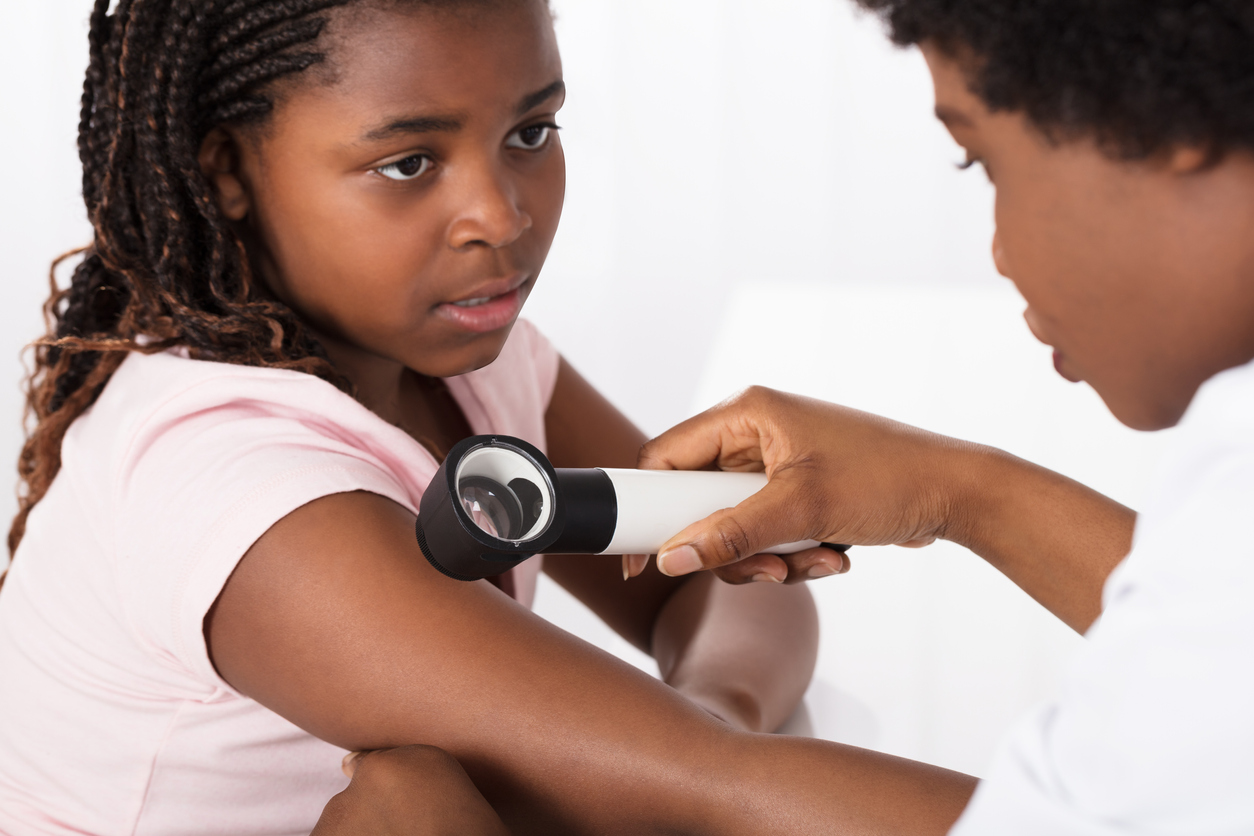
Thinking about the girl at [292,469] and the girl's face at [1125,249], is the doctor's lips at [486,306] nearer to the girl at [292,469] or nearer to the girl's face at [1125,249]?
the girl at [292,469]

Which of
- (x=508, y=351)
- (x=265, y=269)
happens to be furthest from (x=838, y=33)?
(x=265, y=269)

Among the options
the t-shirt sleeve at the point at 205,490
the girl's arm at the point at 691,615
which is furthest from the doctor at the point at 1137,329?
the girl's arm at the point at 691,615

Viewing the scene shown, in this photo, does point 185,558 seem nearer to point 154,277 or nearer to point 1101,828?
point 154,277

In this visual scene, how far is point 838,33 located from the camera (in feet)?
8.34

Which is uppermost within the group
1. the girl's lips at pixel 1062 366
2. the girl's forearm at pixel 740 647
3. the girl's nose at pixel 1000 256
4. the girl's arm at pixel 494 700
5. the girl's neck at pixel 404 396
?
the girl's nose at pixel 1000 256

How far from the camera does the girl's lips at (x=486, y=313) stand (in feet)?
2.96

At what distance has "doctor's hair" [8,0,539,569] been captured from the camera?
0.83m

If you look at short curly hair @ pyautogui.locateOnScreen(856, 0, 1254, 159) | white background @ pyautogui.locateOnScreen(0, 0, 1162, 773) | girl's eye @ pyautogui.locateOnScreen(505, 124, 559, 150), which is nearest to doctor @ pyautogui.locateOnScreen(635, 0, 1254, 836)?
short curly hair @ pyautogui.locateOnScreen(856, 0, 1254, 159)

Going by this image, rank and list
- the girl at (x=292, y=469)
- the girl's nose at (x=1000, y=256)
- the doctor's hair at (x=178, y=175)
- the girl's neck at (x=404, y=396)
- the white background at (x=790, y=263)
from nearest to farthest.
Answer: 1. the girl's nose at (x=1000, y=256)
2. the girl at (x=292, y=469)
3. the doctor's hair at (x=178, y=175)
4. the girl's neck at (x=404, y=396)
5. the white background at (x=790, y=263)

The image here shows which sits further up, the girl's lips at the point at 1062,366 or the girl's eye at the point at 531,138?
the girl's eye at the point at 531,138

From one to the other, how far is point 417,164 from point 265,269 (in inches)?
6.4

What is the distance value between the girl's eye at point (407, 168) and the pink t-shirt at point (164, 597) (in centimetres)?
15

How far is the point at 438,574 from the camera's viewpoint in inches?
28.8

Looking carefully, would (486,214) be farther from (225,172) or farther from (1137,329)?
(1137,329)
